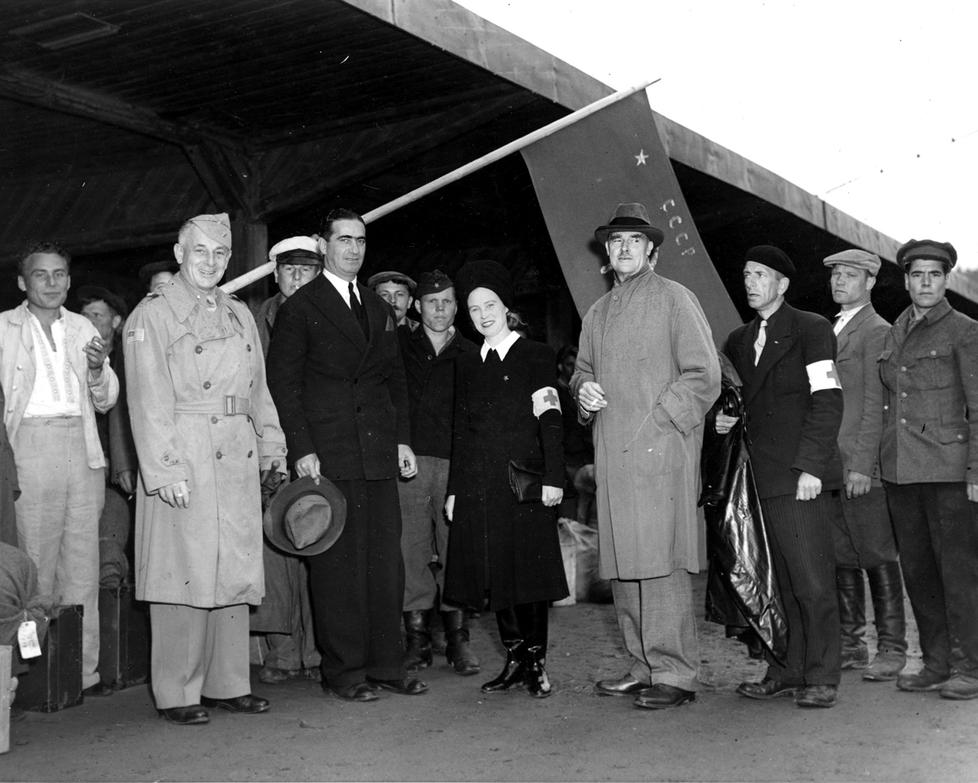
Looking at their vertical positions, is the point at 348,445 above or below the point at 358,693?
above

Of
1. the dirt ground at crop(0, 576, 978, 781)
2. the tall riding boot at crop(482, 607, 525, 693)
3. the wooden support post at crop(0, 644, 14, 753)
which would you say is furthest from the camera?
the tall riding boot at crop(482, 607, 525, 693)

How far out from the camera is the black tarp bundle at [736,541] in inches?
189

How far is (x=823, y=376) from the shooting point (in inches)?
187

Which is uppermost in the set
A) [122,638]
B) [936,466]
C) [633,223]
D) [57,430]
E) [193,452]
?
[633,223]

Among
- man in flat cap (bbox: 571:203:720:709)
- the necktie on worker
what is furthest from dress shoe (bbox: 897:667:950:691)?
the necktie on worker

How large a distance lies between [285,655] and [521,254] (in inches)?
240

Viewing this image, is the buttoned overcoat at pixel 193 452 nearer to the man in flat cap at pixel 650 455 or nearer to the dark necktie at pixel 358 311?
the dark necktie at pixel 358 311

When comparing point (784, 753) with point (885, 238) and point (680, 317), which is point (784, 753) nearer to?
point (680, 317)

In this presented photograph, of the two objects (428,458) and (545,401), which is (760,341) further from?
(428,458)

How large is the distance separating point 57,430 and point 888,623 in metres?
3.73

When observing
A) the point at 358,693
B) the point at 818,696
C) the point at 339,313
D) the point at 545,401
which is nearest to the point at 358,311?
the point at 339,313

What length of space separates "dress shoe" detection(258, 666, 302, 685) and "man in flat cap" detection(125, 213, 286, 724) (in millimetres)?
649

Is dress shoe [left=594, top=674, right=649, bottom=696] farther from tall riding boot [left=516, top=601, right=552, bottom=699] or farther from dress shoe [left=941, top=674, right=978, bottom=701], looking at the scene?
dress shoe [left=941, top=674, right=978, bottom=701]

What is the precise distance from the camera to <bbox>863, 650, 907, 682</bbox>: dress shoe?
5.22 m
